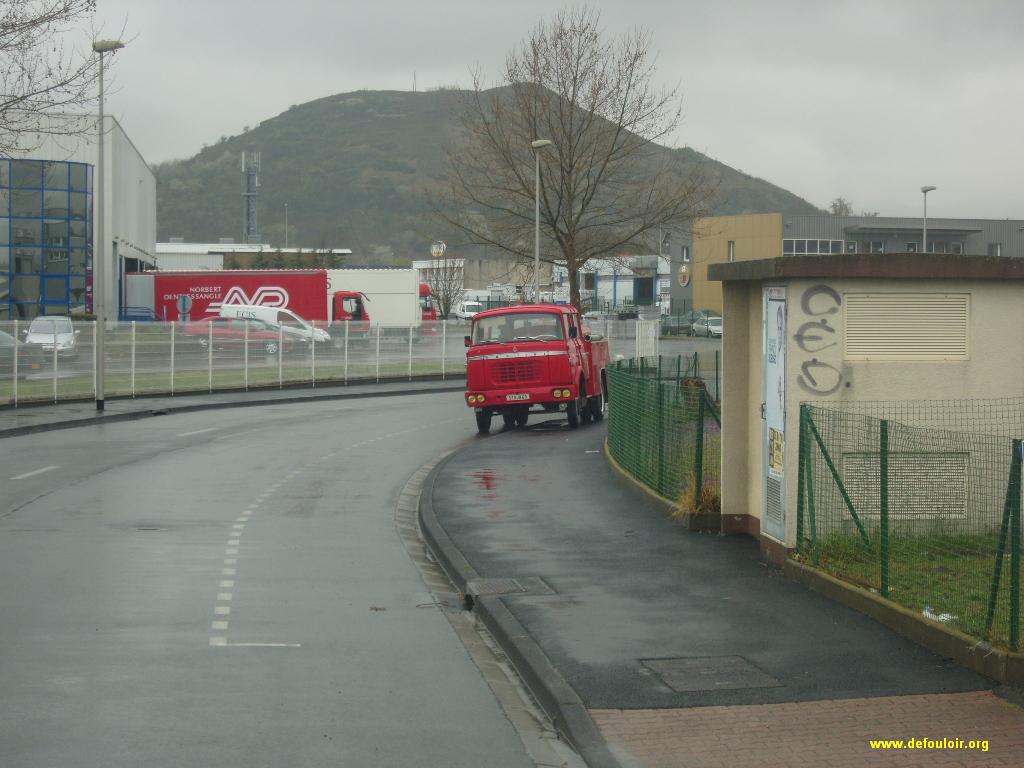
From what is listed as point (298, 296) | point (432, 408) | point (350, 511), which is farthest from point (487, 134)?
point (350, 511)

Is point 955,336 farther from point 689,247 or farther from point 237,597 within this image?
point 689,247

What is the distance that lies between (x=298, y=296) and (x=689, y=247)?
126 ft

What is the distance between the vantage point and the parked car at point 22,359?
33.8 metres

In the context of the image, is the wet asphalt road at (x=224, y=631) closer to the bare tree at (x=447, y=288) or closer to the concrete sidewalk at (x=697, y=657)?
the concrete sidewalk at (x=697, y=657)

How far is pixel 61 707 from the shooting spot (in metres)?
7.28

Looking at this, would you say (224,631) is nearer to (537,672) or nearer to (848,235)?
(537,672)

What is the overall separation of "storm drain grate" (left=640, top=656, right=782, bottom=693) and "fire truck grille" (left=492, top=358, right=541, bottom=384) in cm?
1891

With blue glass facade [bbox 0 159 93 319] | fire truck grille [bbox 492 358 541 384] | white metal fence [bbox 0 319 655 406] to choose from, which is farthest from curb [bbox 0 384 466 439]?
blue glass facade [bbox 0 159 93 319]

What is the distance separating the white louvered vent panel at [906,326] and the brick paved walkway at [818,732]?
4.20 metres

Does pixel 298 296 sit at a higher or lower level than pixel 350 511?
higher

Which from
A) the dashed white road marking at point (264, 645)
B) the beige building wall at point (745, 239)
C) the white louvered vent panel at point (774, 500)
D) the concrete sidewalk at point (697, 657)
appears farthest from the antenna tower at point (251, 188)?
the dashed white road marking at point (264, 645)

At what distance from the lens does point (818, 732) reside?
671cm

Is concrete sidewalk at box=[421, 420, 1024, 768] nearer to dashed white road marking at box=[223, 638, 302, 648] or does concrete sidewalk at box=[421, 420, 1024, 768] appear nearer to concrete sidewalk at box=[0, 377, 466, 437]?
dashed white road marking at box=[223, 638, 302, 648]

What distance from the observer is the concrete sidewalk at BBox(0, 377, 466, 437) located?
1148 inches
